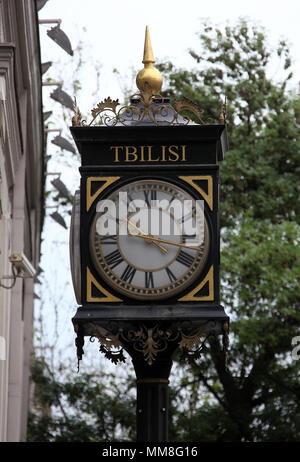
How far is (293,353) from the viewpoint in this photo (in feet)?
70.9

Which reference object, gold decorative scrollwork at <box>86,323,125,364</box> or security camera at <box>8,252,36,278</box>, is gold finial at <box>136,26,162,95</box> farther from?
security camera at <box>8,252,36,278</box>

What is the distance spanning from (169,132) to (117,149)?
0.26 metres

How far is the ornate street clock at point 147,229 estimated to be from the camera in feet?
19.0

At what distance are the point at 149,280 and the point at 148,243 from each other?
173 mm

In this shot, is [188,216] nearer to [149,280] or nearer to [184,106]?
[149,280]

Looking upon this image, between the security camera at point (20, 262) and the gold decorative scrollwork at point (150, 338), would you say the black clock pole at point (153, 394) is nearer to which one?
the gold decorative scrollwork at point (150, 338)

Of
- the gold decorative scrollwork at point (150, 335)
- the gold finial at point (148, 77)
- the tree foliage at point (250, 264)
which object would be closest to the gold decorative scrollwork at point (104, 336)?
the gold decorative scrollwork at point (150, 335)
